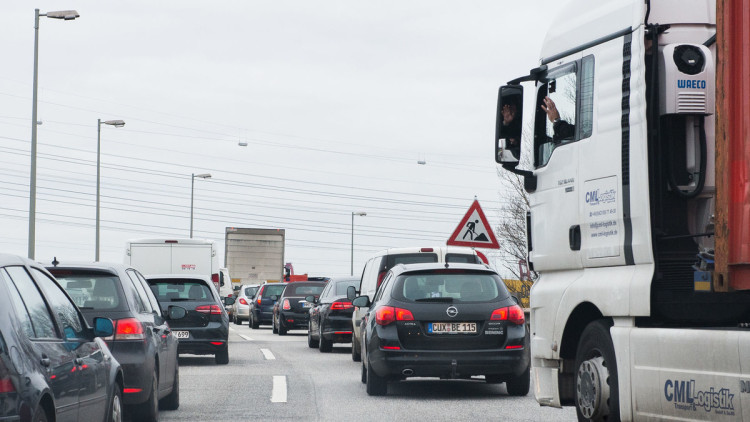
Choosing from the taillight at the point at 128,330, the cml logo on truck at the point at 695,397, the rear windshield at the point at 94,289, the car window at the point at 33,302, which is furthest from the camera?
the rear windshield at the point at 94,289

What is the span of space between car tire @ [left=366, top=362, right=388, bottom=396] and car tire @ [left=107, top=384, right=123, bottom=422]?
5.11m

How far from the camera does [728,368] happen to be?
281 inches

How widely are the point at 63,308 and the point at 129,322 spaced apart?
2.89m

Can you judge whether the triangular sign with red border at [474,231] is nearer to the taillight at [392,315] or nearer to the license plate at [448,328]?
the taillight at [392,315]

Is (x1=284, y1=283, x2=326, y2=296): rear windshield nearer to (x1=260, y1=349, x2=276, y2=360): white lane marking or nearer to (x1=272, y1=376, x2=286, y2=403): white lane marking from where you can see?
(x1=260, y1=349, x2=276, y2=360): white lane marking

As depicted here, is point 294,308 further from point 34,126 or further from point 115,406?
point 115,406

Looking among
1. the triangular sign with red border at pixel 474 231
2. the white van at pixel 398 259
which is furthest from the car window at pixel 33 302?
the triangular sign with red border at pixel 474 231

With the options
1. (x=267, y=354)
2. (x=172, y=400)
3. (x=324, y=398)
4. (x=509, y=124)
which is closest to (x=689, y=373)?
(x=509, y=124)

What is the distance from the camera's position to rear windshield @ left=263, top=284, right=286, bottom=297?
132 feet

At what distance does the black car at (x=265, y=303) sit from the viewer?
133 ft

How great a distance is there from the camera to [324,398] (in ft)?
45.4

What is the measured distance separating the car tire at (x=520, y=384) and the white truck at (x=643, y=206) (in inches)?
152

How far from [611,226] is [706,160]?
0.80 meters

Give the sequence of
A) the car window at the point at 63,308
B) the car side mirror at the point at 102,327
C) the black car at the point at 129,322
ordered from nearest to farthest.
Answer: the car window at the point at 63,308 → the car side mirror at the point at 102,327 → the black car at the point at 129,322
